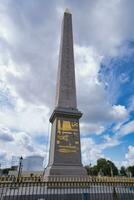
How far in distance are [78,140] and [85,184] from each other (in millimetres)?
5108

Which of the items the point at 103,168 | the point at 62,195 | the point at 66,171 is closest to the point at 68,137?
the point at 66,171

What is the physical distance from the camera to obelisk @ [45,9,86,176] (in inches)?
544

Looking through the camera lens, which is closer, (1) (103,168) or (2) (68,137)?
(2) (68,137)

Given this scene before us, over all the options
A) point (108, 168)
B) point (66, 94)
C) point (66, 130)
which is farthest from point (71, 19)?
point (108, 168)

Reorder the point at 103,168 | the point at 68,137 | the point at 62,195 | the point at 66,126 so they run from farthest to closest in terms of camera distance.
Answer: the point at 103,168 < the point at 66,126 < the point at 68,137 < the point at 62,195

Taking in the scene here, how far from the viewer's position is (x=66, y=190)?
10938 mm

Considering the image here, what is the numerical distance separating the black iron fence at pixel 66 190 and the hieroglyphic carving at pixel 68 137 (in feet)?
11.9

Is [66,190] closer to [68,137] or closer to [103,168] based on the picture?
[68,137]

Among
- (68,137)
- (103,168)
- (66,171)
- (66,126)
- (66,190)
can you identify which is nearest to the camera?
(66,190)

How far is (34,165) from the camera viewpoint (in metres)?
127

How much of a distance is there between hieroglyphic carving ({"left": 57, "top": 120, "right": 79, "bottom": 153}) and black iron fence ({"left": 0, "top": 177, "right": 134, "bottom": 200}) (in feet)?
11.9

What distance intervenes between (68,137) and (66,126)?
1.02m

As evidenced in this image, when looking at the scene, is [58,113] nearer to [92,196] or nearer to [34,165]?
[92,196]

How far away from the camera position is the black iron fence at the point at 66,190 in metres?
9.41
